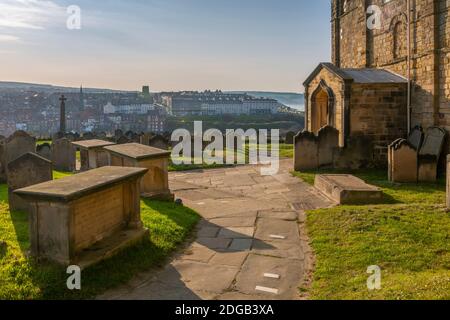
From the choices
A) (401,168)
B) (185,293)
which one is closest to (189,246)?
(185,293)

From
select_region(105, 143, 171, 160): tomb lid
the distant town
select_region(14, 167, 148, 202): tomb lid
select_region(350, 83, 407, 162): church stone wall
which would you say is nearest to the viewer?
select_region(14, 167, 148, 202): tomb lid

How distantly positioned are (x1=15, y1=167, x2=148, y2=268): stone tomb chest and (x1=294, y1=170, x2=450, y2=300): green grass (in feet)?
9.91

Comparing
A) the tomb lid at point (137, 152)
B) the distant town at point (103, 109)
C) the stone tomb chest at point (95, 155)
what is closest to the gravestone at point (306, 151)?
the tomb lid at point (137, 152)

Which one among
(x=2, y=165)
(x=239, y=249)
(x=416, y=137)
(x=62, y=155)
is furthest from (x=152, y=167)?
(x=416, y=137)

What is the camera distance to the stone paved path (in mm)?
5277

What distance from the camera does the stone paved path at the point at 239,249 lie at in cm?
528

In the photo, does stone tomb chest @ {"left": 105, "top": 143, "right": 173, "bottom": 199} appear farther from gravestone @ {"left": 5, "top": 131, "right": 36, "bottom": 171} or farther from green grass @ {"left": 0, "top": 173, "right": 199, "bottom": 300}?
gravestone @ {"left": 5, "top": 131, "right": 36, "bottom": 171}

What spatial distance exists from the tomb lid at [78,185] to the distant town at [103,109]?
27.5 meters

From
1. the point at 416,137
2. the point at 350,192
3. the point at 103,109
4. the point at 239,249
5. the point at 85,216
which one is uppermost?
the point at 103,109

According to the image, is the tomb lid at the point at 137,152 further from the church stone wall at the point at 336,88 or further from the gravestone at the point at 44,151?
Result: the church stone wall at the point at 336,88

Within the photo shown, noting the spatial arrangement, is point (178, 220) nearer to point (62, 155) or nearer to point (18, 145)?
point (18, 145)

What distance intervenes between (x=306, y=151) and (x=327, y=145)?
0.78m

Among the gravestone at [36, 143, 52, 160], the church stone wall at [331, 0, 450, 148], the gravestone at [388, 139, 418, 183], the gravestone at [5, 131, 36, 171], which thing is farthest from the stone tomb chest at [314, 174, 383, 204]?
the gravestone at [36, 143, 52, 160]

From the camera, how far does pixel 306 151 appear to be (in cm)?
1480
